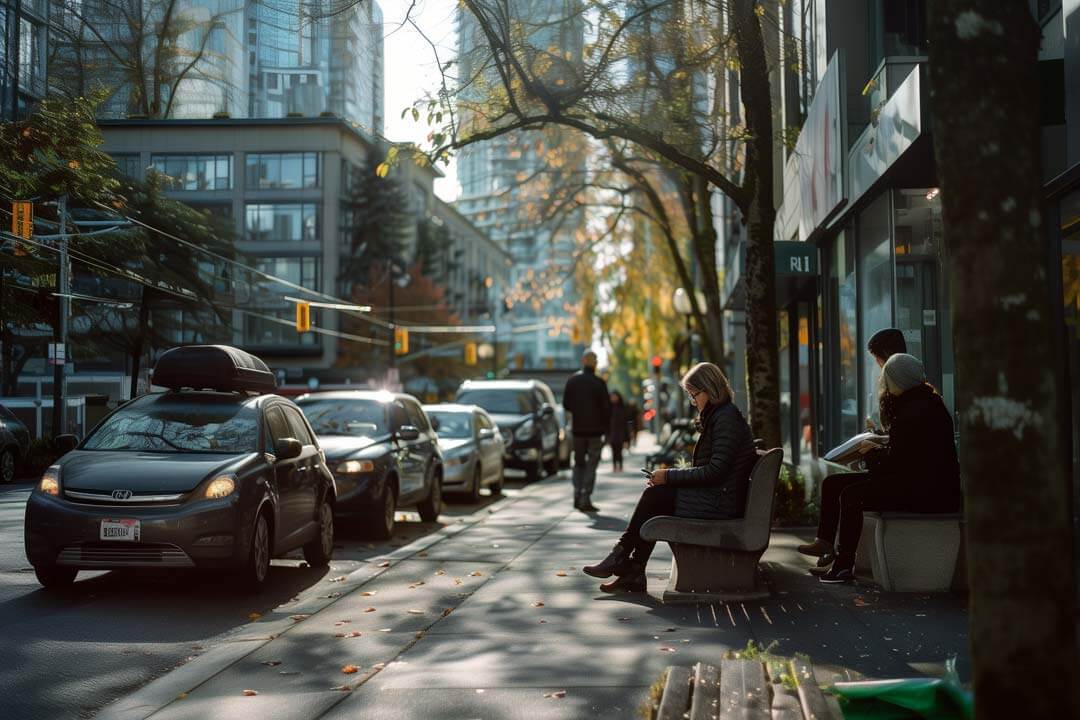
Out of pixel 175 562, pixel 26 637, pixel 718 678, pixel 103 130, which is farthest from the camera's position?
pixel 103 130

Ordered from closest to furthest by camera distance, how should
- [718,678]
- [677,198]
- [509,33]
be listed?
1. [718,678]
2. [509,33]
3. [677,198]

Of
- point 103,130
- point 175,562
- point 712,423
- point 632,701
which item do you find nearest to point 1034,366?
point 632,701

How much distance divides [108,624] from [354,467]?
5.95 meters

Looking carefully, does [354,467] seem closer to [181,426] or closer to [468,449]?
[181,426]

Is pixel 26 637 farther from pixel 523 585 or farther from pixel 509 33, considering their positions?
pixel 509 33

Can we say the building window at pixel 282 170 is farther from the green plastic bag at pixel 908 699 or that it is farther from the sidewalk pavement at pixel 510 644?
the green plastic bag at pixel 908 699

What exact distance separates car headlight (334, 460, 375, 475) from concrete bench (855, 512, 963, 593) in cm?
702

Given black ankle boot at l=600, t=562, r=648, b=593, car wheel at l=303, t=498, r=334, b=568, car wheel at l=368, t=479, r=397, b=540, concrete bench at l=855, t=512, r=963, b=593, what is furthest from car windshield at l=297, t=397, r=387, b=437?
concrete bench at l=855, t=512, r=963, b=593

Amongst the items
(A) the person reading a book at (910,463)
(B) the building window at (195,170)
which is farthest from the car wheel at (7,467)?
(A) the person reading a book at (910,463)

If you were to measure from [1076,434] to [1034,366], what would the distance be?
578 centimetres

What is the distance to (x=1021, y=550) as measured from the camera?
343cm

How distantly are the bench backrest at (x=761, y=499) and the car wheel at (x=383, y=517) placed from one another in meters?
6.51

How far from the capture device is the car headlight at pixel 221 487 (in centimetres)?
982

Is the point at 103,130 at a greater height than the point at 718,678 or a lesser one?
greater
